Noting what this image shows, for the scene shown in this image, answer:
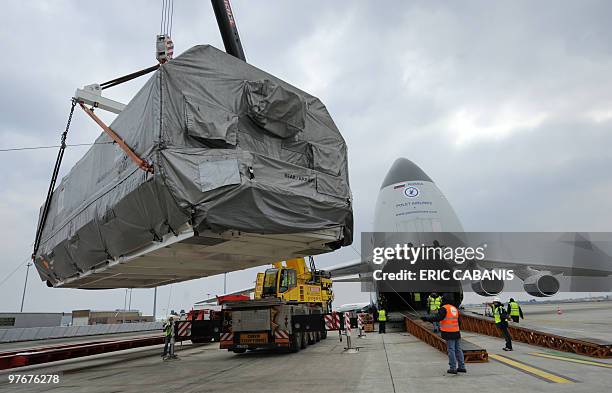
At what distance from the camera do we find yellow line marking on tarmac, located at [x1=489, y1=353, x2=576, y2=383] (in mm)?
5741

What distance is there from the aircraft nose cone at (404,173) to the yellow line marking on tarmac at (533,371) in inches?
553

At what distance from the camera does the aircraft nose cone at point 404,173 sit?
71.4 ft

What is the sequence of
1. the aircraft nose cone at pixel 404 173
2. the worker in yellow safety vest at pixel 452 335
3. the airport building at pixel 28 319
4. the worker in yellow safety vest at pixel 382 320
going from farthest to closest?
the airport building at pixel 28 319 < the aircraft nose cone at pixel 404 173 < the worker in yellow safety vest at pixel 382 320 < the worker in yellow safety vest at pixel 452 335

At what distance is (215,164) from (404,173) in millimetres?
17094

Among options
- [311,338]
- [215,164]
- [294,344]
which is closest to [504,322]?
[294,344]

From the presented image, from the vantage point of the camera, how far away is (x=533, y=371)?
21.4 feet

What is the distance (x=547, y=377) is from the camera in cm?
597

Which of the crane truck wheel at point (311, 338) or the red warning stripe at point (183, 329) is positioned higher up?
the red warning stripe at point (183, 329)

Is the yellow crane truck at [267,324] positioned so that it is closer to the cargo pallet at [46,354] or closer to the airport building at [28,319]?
the cargo pallet at [46,354]

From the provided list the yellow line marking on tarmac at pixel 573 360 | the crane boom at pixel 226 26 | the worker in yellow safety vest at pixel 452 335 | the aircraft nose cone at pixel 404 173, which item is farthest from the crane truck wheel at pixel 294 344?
the aircraft nose cone at pixel 404 173

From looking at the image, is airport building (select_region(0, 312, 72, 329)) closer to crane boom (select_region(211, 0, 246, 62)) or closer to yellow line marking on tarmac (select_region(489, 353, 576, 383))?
crane boom (select_region(211, 0, 246, 62))

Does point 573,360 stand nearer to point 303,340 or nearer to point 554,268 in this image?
point 303,340

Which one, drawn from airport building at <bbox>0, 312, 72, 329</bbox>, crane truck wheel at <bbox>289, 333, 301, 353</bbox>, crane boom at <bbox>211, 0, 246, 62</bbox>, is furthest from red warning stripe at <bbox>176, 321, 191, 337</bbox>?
airport building at <bbox>0, 312, 72, 329</bbox>

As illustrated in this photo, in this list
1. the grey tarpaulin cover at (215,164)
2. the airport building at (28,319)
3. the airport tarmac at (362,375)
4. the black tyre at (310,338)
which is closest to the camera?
the airport tarmac at (362,375)
